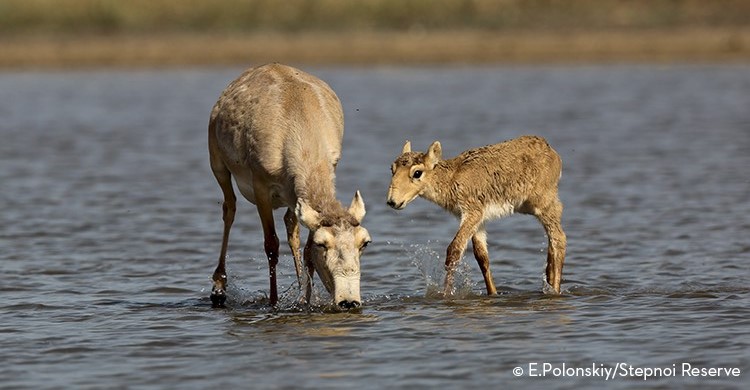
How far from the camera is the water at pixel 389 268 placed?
984 cm

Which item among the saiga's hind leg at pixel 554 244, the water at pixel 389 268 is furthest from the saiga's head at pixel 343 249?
the saiga's hind leg at pixel 554 244

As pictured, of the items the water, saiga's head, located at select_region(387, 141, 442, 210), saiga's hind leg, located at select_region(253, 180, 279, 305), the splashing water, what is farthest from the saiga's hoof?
saiga's head, located at select_region(387, 141, 442, 210)

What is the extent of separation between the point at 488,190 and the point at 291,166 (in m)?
1.89

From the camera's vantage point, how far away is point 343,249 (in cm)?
1033

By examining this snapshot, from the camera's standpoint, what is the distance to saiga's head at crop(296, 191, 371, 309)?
10.3 m

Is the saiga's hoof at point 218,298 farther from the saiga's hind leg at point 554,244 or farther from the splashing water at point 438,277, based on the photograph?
the saiga's hind leg at point 554,244

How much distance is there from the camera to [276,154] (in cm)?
1184

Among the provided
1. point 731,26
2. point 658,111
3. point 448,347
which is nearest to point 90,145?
point 658,111

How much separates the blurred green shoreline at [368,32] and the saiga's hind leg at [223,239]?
24405 mm

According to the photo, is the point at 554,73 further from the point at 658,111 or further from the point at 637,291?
the point at 637,291

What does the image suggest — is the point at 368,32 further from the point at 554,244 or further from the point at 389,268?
the point at 554,244

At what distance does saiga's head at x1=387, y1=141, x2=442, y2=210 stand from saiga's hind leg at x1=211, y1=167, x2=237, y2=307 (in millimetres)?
1930

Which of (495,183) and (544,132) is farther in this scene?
(544,132)

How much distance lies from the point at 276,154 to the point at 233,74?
26.1m
